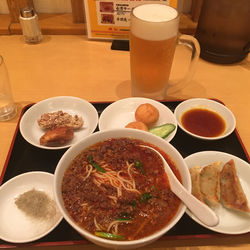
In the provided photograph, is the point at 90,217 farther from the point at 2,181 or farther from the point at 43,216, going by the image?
the point at 2,181

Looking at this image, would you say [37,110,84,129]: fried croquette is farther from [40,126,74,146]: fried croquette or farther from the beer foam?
the beer foam

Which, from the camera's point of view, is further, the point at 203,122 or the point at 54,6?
the point at 54,6

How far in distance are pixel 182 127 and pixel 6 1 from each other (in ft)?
6.41

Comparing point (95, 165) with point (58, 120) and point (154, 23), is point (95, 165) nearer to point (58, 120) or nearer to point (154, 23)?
point (58, 120)

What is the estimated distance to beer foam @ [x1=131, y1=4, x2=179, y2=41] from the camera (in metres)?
1.37

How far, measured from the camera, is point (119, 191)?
102 centimetres

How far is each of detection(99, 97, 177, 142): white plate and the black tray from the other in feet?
0.43

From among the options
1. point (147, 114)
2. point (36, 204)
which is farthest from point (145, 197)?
point (147, 114)

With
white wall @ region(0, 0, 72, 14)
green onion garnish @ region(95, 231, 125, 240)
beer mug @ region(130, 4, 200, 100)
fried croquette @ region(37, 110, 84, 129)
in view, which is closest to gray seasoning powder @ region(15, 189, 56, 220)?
green onion garnish @ region(95, 231, 125, 240)

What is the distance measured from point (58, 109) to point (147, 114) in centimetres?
59

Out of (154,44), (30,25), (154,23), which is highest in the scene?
(154,23)

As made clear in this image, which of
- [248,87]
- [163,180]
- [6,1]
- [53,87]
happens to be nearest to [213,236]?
[163,180]

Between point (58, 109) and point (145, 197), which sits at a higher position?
point (145, 197)

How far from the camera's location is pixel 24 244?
978 millimetres
